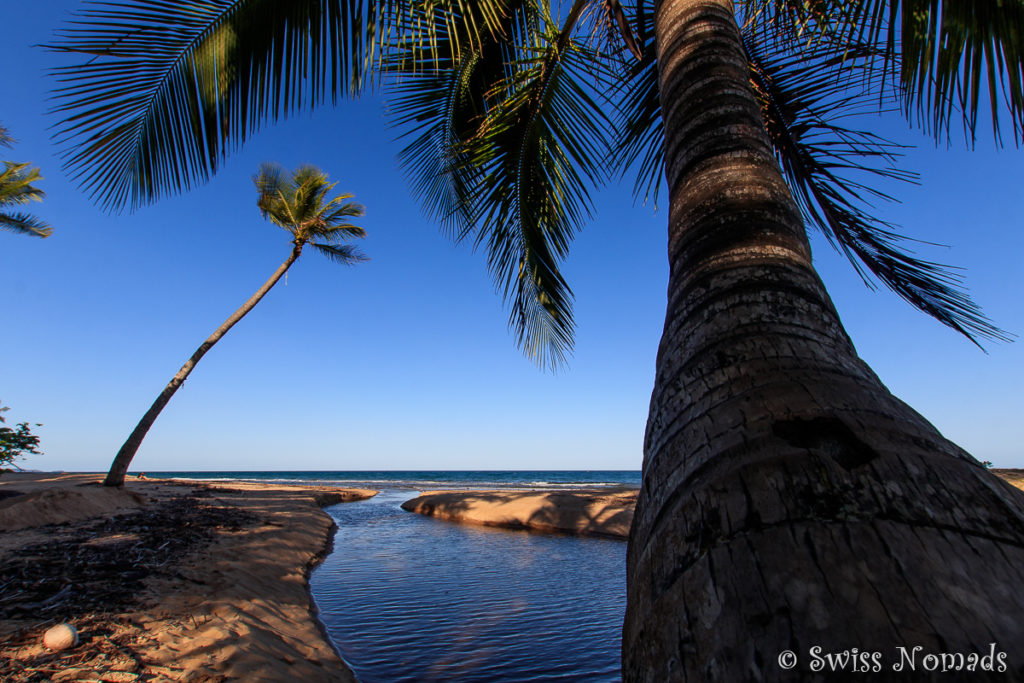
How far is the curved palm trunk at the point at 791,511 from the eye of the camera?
496 millimetres

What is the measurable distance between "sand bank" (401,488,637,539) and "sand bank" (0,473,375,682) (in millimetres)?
4741

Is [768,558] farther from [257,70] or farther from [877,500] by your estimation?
[257,70]

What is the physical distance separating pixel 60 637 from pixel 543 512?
320 inches

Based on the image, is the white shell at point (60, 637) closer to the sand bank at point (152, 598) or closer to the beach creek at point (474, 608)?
the sand bank at point (152, 598)

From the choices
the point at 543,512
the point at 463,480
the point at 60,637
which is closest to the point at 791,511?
the point at 60,637

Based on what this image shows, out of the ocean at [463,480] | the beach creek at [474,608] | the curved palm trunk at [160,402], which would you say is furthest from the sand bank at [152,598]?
the ocean at [463,480]

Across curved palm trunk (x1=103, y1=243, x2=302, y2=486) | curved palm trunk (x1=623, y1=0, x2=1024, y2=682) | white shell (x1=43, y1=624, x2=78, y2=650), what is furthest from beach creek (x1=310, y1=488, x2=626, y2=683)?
curved palm trunk (x1=103, y1=243, x2=302, y2=486)

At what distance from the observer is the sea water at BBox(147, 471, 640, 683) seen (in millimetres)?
2896

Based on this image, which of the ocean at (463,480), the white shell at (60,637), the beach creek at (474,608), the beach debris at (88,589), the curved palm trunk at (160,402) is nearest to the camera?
the beach debris at (88,589)

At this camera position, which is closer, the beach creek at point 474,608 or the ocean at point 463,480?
the beach creek at point 474,608

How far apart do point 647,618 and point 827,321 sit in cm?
79

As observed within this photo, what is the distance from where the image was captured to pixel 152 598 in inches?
116

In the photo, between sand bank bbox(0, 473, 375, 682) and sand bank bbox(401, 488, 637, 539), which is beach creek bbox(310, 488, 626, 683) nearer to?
sand bank bbox(0, 473, 375, 682)

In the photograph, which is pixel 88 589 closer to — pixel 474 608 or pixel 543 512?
pixel 474 608
